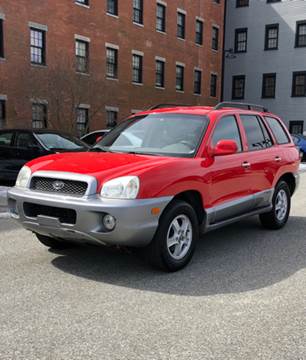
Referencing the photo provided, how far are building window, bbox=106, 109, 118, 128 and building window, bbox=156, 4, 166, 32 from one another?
22.5 feet

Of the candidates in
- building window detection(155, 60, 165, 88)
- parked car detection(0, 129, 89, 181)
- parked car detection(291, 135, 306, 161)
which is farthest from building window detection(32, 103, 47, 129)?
parked car detection(291, 135, 306, 161)

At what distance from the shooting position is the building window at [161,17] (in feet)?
95.5

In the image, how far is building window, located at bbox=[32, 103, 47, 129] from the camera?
20.5m

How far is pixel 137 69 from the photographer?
2809 centimetres

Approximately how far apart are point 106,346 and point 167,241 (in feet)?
5.50

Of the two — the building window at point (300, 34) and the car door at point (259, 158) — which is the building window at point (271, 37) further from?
the car door at point (259, 158)

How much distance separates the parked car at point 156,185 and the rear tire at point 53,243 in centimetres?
1

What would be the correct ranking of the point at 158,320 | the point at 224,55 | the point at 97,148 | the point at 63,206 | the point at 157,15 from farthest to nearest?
the point at 224,55
the point at 157,15
the point at 97,148
the point at 63,206
the point at 158,320

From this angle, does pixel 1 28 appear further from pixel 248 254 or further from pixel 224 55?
pixel 224 55

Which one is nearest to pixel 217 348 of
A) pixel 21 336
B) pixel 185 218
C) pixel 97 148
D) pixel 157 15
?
pixel 21 336

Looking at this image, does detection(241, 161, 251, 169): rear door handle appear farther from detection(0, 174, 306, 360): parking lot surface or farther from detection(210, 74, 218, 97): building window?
detection(210, 74, 218, 97): building window

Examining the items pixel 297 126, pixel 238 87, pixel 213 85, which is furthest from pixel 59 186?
pixel 238 87

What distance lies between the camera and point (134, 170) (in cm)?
450

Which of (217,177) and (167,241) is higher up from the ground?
(217,177)
